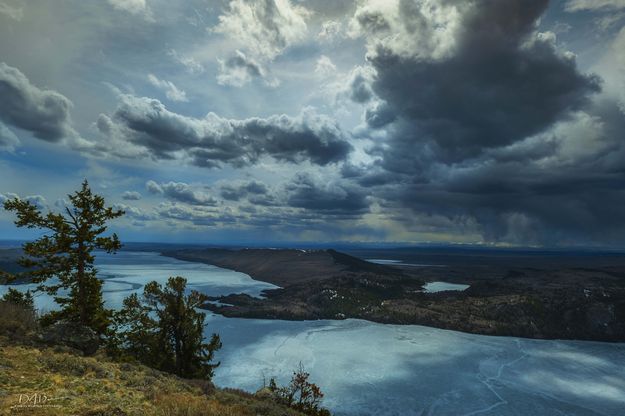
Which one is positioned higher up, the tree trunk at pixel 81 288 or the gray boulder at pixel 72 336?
the tree trunk at pixel 81 288

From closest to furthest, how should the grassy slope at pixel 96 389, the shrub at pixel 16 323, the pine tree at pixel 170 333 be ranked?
the grassy slope at pixel 96 389 → the shrub at pixel 16 323 → the pine tree at pixel 170 333

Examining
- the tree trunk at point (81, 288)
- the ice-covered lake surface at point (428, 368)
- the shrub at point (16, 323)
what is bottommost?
the ice-covered lake surface at point (428, 368)

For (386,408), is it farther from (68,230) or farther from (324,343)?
(68,230)

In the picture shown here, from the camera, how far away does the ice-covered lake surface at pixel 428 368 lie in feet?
273

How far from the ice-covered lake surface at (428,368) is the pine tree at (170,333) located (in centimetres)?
4840

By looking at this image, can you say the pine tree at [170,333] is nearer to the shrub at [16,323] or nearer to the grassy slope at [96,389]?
the shrub at [16,323]

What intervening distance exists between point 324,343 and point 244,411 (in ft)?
409

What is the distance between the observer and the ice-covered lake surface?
83312 millimetres

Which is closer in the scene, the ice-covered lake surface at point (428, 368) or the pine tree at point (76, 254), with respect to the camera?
the pine tree at point (76, 254)

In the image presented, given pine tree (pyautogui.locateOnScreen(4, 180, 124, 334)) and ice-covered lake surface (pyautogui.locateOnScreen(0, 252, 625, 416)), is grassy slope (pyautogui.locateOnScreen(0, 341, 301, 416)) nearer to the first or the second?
pine tree (pyautogui.locateOnScreen(4, 180, 124, 334))

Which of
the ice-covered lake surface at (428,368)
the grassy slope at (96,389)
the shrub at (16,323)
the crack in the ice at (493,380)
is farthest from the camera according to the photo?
the ice-covered lake surface at (428,368)

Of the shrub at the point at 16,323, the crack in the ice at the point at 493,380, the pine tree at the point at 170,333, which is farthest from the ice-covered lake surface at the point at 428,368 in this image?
the shrub at the point at 16,323

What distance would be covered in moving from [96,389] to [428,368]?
365ft

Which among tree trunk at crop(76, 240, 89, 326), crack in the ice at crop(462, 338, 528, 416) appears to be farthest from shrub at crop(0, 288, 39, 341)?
crack in the ice at crop(462, 338, 528, 416)
